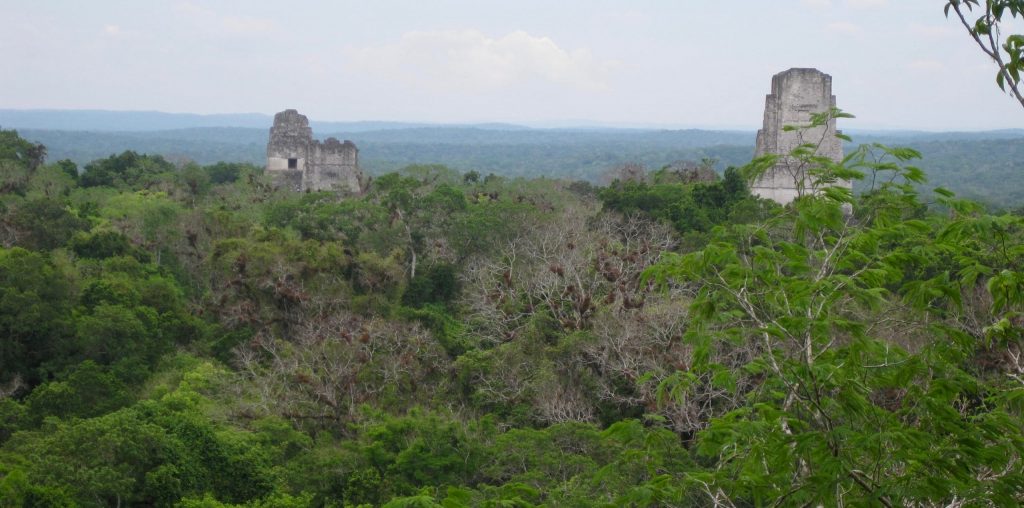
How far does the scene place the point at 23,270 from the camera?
15.6m

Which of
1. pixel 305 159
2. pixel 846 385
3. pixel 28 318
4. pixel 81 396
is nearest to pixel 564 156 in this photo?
pixel 305 159

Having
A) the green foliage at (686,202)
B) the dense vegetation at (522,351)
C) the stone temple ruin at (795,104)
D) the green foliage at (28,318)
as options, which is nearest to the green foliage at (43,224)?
the dense vegetation at (522,351)

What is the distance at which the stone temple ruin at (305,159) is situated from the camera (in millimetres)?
30422

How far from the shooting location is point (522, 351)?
549 inches

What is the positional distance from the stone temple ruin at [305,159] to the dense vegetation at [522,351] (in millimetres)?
5918

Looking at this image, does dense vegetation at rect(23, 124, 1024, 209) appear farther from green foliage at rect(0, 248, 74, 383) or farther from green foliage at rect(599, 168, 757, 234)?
green foliage at rect(0, 248, 74, 383)

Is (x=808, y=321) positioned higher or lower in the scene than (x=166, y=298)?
higher

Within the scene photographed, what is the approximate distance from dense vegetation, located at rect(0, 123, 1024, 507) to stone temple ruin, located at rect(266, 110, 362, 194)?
19.4 feet

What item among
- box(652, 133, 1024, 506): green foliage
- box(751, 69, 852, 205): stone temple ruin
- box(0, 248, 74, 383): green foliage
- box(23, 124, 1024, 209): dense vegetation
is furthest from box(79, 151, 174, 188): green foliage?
box(652, 133, 1024, 506): green foliage

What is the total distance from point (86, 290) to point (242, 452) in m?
6.84

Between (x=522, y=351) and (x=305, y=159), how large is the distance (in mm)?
18212

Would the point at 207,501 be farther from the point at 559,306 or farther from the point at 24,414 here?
the point at 559,306

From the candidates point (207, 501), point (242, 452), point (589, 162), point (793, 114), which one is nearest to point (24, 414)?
point (242, 452)

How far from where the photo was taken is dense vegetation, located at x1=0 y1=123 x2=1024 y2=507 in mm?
4691
